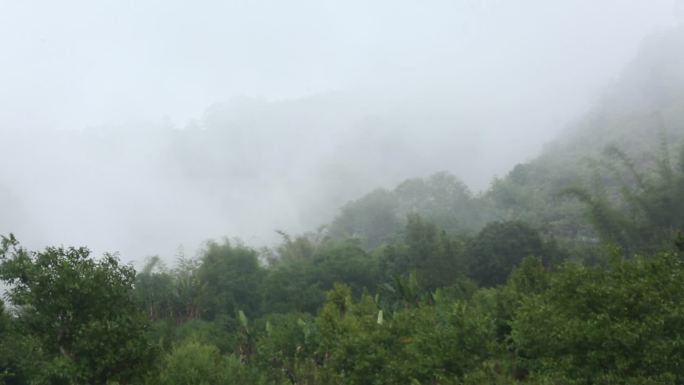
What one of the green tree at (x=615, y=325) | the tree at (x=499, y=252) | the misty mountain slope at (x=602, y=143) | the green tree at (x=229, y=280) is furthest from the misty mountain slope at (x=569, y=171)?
the green tree at (x=615, y=325)

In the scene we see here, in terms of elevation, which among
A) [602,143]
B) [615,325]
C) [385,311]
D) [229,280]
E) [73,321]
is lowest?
[615,325]

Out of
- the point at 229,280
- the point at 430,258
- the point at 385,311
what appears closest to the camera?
the point at 385,311

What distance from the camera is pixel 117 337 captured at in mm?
17984

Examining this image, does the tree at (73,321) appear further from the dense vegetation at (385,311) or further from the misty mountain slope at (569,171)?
the misty mountain slope at (569,171)

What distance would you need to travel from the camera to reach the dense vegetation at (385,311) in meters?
15.4

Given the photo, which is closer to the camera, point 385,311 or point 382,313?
point 382,313

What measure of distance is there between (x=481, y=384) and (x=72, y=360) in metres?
12.0

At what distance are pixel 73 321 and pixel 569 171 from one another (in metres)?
98.1

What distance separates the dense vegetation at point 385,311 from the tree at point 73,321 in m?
0.05

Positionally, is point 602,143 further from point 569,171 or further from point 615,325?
point 615,325

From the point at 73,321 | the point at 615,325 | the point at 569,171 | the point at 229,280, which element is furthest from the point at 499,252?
the point at 569,171

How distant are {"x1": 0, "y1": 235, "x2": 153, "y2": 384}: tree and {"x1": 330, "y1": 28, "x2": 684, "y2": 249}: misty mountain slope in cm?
5959

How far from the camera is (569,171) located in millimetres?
102812

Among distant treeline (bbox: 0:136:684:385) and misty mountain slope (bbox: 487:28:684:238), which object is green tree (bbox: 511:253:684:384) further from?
misty mountain slope (bbox: 487:28:684:238)
